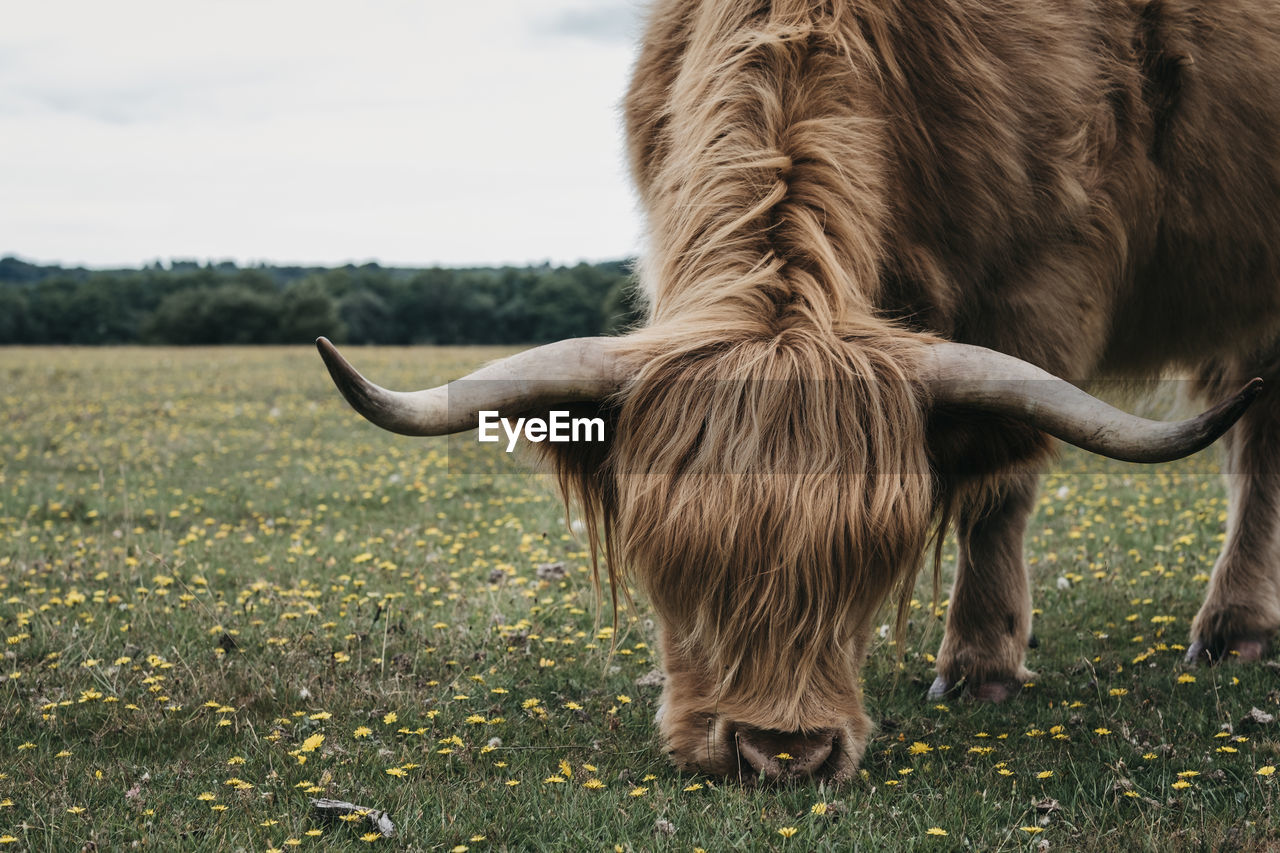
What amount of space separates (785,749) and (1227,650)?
289 centimetres

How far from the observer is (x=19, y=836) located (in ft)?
10.1

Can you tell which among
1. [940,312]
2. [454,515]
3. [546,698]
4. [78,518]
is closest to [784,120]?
[940,312]

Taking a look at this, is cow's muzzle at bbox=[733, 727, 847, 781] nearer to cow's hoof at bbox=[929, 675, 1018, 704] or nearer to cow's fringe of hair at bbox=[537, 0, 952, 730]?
cow's fringe of hair at bbox=[537, 0, 952, 730]

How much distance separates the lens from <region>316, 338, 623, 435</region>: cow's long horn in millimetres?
2879

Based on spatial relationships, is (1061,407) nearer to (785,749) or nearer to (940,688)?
(785,749)

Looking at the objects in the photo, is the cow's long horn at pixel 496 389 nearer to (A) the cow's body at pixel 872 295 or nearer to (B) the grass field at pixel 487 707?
(A) the cow's body at pixel 872 295

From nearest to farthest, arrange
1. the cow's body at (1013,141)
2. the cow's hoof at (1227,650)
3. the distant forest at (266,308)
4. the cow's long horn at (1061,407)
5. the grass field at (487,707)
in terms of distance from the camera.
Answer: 1. the cow's long horn at (1061,407)
2. the grass field at (487,707)
3. the cow's body at (1013,141)
4. the cow's hoof at (1227,650)
5. the distant forest at (266,308)

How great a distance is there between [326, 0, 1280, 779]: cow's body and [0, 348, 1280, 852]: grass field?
34 centimetres

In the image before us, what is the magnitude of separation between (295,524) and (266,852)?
530 centimetres

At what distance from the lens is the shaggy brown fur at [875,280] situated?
3.15m

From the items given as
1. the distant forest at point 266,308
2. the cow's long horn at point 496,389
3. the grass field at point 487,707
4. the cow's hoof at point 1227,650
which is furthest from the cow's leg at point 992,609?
the distant forest at point 266,308

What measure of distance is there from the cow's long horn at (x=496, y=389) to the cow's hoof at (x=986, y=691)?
7.55 ft

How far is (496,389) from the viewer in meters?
3.16

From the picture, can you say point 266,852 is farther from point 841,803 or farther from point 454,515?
point 454,515
